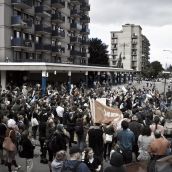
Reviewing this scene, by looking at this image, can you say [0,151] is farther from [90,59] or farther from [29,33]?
[90,59]

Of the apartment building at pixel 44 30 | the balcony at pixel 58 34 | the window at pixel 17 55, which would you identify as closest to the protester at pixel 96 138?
the apartment building at pixel 44 30

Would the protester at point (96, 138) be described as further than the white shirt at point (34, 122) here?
No

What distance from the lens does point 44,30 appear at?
51.6 metres

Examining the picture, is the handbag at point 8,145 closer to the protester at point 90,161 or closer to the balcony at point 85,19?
the protester at point 90,161

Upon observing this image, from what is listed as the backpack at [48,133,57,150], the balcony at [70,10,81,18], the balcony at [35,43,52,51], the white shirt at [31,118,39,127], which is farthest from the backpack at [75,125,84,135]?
the balcony at [70,10,81,18]

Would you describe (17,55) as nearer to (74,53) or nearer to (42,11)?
(42,11)

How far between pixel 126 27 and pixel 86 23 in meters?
79.1

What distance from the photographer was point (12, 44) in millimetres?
44281

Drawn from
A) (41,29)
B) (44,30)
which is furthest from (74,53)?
(41,29)

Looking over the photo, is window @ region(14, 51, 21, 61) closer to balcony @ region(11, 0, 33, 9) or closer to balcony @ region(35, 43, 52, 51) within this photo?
balcony @ region(35, 43, 52, 51)

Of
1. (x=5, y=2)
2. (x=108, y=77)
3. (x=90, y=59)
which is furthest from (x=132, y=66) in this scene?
(x=5, y=2)

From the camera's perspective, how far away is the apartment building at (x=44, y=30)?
44.0 meters

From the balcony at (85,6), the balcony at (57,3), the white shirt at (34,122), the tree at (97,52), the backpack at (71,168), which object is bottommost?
the white shirt at (34,122)

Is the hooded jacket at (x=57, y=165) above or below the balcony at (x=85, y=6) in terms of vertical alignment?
below
